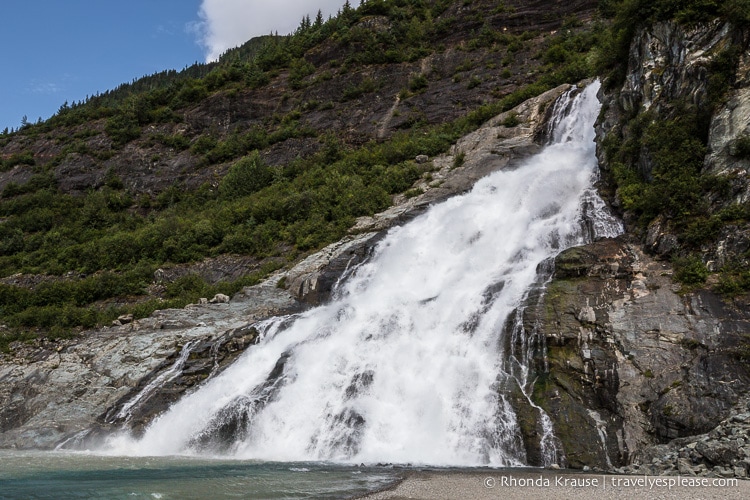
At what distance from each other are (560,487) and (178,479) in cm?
826

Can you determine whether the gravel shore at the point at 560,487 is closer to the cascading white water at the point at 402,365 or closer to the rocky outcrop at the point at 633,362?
the rocky outcrop at the point at 633,362

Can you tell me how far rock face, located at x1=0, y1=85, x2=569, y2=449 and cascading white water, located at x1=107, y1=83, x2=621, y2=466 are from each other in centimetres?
112

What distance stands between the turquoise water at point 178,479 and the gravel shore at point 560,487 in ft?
2.77

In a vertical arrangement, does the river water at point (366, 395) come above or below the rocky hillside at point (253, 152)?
below

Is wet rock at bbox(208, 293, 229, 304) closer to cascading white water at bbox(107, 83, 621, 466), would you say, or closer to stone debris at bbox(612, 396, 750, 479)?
cascading white water at bbox(107, 83, 621, 466)

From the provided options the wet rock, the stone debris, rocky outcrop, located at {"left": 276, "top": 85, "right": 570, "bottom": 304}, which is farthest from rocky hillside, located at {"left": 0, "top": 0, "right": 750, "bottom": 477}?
the wet rock

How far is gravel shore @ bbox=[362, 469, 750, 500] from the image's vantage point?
8938 millimetres

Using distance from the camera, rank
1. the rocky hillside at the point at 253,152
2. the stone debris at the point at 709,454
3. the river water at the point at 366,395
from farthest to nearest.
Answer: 1. the rocky hillside at the point at 253,152
2. the river water at the point at 366,395
3. the stone debris at the point at 709,454

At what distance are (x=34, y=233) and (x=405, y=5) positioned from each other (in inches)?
1980

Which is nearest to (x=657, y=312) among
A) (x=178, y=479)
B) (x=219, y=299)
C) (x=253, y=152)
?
(x=178, y=479)

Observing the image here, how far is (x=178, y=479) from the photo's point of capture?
11.5 metres

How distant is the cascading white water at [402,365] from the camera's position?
15336mm

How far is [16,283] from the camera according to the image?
36250 mm

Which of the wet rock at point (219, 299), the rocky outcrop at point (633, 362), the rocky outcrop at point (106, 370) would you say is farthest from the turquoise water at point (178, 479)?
the wet rock at point (219, 299)
